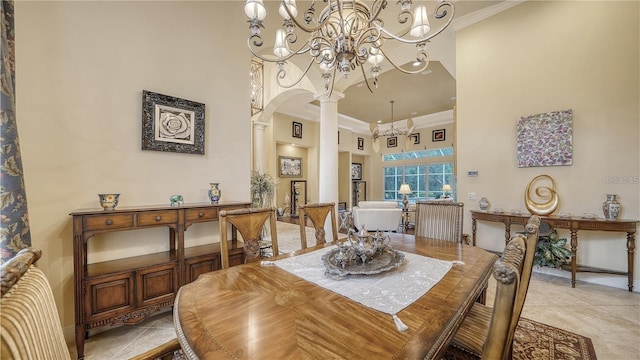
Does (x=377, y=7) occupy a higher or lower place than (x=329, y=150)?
higher

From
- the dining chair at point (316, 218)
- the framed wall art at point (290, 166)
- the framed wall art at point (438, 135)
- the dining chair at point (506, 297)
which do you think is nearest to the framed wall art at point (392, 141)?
the framed wall art at point (438, 135)

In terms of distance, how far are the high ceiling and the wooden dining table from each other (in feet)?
11.8

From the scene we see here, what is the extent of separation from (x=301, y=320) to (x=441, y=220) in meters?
1.83

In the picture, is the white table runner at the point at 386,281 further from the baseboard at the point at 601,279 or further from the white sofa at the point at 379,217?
the white sofa at the point at 379,217

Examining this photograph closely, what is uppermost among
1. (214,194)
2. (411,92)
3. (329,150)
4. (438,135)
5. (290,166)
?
(411,92)

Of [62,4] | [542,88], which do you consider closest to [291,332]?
[62,4]

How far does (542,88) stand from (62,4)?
16.5 feet

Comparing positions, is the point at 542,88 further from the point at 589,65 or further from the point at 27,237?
the point at 27,237

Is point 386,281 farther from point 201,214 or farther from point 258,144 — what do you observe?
point 258,144

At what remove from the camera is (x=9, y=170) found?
1.49m

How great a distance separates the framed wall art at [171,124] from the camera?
2.29m

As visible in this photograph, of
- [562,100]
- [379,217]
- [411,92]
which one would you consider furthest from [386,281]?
[411,92]

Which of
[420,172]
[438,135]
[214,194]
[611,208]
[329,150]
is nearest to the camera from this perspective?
[214,194]

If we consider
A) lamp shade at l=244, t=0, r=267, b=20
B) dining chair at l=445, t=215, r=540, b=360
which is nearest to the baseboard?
dining chair at l=445, t=215, r=540, b=360
